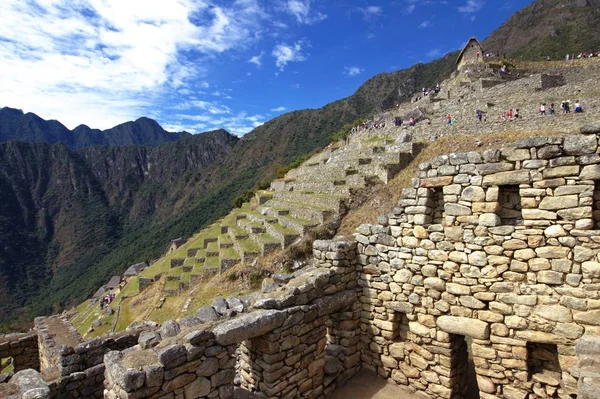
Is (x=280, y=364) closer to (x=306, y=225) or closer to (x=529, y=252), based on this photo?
(x=529, y=252)

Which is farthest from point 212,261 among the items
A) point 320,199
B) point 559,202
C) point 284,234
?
point 559,202

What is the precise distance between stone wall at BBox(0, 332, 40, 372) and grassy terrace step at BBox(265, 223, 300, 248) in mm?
8743

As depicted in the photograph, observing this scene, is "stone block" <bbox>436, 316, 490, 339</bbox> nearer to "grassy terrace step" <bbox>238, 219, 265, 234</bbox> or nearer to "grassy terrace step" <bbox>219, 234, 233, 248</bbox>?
"grassy terrace step" <bbox>238, 219, 265, 234</bbox>

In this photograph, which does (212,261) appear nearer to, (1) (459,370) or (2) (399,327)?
(2) (399,327)

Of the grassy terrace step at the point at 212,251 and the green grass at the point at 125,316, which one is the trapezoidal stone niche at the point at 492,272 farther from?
the green grass at the point at 125,316

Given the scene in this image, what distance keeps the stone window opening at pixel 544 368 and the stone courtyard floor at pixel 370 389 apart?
149cm

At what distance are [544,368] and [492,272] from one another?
121cm

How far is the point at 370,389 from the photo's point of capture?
16.1ft

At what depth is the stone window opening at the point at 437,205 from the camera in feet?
14.5

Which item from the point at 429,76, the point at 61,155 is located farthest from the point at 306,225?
the point at 61,155

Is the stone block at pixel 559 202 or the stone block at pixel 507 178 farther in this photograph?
the stone block at pixel 507 178

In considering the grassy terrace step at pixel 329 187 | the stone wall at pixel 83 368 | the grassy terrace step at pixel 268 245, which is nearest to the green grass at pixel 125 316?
the grassy terrace step at pixel 268 245

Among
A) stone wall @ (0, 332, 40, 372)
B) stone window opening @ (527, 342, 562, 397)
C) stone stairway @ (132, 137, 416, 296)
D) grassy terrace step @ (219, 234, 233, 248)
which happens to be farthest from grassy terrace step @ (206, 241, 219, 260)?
stone window opening @ (527, 342, 562, 397)

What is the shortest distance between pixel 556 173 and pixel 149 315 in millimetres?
17941
